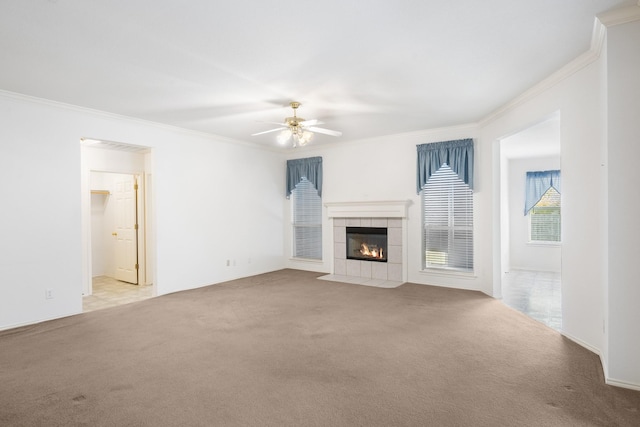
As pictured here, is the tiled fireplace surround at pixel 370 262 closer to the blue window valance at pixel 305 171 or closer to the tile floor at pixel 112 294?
the blue window valance at pixel 305 171

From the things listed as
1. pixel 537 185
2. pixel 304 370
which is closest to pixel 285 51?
pixel 304 370

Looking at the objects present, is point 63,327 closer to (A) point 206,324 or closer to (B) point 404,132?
(A) point 206,324

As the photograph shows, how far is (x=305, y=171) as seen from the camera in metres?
7.26

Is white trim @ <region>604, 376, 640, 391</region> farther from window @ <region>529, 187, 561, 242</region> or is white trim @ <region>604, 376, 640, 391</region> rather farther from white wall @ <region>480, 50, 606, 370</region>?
window @ <region>529, 187, 561, 242</region>

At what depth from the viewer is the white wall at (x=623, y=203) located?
2389 mm

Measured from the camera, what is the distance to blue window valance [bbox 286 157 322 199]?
23.1 ft

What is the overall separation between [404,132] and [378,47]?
3.31 metres

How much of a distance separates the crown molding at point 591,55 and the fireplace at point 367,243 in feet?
9.30

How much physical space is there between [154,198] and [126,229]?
1865 millimetres

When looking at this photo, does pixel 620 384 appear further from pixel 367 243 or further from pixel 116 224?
pixel 116 224

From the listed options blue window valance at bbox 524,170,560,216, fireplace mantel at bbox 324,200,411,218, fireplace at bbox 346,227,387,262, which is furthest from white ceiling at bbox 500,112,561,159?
fireplace at bbox 346,227,387,262

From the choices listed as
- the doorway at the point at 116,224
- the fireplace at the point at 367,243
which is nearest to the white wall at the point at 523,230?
the fireplace at the point at 367,243

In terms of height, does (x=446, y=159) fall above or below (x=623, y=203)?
Answer: above

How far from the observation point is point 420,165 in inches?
229
